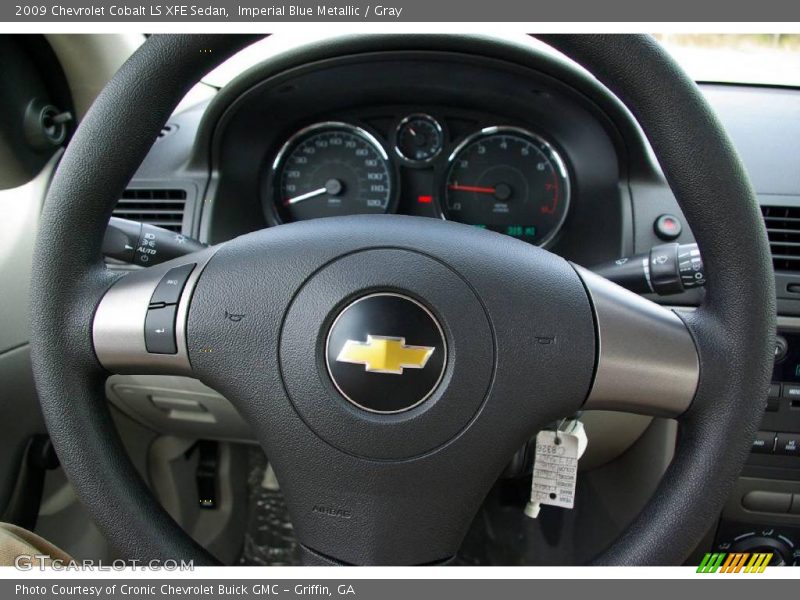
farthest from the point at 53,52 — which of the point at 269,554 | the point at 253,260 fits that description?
the point at 269,554

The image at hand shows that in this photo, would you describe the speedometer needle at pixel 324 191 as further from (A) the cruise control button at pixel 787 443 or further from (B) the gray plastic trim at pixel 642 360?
(A) the cruise control button at pixel 787 443

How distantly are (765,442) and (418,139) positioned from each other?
101cm

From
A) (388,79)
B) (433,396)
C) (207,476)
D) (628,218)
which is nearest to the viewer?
(433,396)

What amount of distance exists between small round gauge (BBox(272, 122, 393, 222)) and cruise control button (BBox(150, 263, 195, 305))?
31.4 inches

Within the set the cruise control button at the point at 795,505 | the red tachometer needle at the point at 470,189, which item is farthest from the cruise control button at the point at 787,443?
the red tachometer needle at the point at 470,189

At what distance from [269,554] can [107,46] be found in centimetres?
144

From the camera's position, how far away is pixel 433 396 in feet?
2.72

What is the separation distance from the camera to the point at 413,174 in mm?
1715

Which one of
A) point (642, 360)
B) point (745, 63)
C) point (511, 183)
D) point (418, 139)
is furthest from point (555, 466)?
point (745, 63)

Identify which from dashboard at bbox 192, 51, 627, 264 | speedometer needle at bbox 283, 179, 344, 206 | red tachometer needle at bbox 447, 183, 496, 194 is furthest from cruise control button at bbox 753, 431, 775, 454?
speedometer needle at bbox 283, 179, 344, 206

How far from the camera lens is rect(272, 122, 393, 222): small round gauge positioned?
168 centimetres

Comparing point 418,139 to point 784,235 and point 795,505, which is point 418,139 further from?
point 795,505

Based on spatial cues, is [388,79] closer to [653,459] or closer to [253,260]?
[253,260]

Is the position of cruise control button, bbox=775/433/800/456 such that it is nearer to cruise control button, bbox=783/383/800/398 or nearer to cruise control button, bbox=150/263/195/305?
cruise control button, bbox=783/383/800/398
